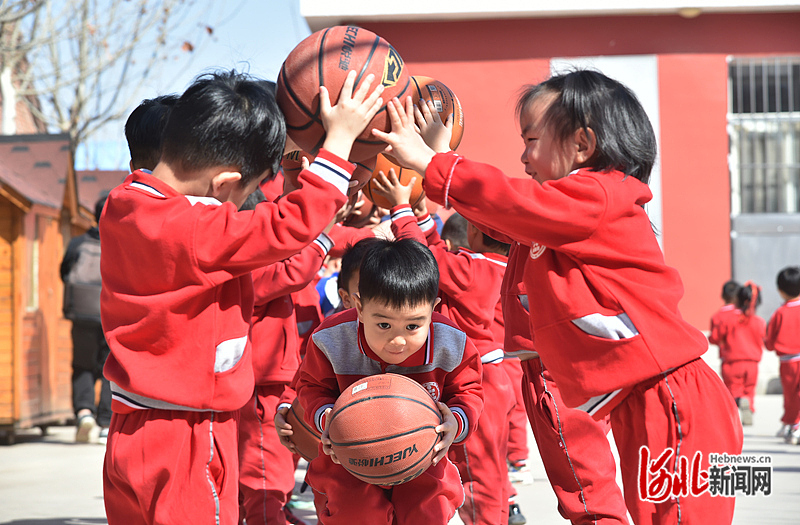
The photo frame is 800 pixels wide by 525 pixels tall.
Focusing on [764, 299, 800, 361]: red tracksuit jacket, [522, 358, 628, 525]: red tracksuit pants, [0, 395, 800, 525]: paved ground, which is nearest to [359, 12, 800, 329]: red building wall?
[764, 299, 800, 361]: red tracksuit jacket

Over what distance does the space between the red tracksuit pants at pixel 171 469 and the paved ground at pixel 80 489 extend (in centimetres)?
250

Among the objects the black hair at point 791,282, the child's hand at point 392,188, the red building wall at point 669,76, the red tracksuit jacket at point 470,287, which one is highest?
the red building wall at point 669,76

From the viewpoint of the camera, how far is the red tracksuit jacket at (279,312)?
379 centimetres

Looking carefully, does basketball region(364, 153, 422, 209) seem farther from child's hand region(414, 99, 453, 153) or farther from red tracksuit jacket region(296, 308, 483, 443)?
red tracksuit jacket region(296, 308, 483, 443)

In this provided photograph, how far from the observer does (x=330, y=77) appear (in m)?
2.64

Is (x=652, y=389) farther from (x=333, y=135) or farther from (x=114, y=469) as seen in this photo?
(x=114, y=469)

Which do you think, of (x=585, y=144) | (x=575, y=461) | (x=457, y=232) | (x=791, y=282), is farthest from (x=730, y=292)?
(x=585, y=144)

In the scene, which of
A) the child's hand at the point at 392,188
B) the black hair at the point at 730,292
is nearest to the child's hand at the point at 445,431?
the child's hand at the point at 392,188

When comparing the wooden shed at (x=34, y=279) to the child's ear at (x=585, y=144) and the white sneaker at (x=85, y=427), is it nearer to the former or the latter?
the white sneaker at (x=85, y=427)

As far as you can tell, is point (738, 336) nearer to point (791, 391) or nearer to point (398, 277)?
point (791, 391)

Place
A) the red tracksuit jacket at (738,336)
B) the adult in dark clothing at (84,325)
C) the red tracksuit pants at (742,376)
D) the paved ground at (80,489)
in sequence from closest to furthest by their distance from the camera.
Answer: the paved ground at (80,489), the adult in dark clothing at (84,325), the red tracksuit pants at (742,376), the red tracksuit jacket at (738,336)

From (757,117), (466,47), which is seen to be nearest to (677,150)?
(757,117)

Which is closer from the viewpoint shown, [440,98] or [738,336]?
[440,98]

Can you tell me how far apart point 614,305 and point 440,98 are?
1.15 meters
